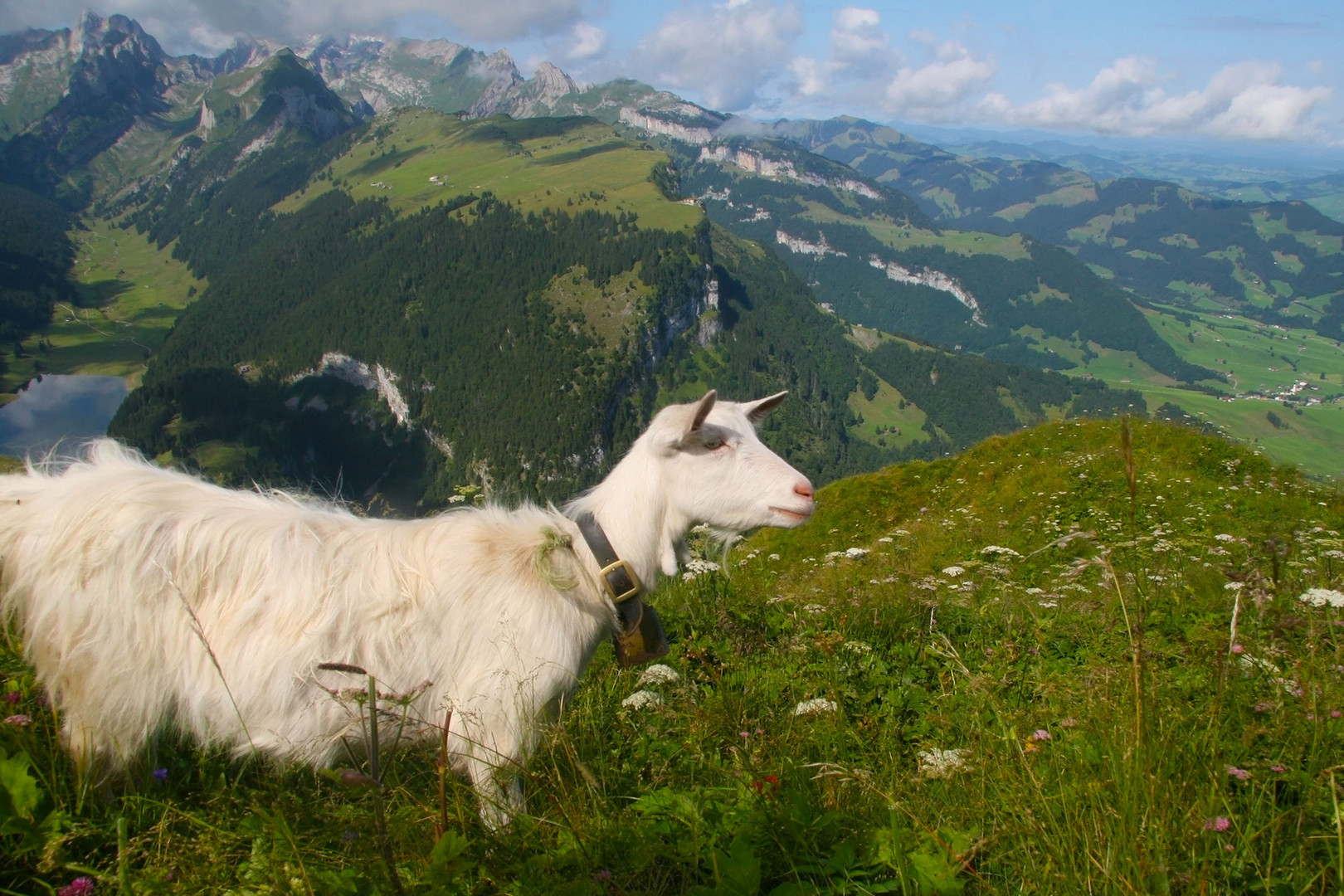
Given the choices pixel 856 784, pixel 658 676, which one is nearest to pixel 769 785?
pixel 856 784

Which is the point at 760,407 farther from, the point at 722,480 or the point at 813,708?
the point at 813,708

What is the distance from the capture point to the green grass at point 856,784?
7.35 feet

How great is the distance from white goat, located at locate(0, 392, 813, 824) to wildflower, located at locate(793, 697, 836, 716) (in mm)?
1085

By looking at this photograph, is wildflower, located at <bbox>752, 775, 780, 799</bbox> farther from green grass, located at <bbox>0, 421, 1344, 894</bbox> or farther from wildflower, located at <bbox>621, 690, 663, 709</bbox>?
wildflower, located at <bbox>621, 690, 663, 709</bbox>

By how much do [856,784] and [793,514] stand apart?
62.3 inches

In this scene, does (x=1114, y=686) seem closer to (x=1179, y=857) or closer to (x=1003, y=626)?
(x=1179, y=857)

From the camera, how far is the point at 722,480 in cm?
427

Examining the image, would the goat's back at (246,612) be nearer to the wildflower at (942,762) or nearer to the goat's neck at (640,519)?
the goat's neck at (640,519)

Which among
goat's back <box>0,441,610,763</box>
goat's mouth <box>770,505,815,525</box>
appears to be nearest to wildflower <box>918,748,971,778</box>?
goat's mouth <box>770,505,815,525</box>

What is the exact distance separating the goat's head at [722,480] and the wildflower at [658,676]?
102 centimetres

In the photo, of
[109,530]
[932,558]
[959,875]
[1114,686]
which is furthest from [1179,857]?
[932,558]

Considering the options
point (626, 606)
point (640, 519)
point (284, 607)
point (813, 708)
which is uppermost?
point (640, 519)

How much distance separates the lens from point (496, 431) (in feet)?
518

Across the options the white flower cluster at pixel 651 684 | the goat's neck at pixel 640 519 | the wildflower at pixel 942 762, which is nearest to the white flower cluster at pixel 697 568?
the white flower cluster at pixel 651 684
